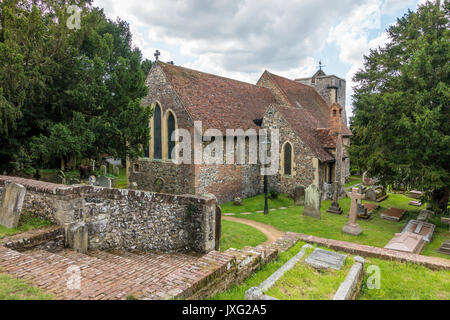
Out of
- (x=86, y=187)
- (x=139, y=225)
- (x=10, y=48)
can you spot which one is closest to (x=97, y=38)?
(x=10, y=48)

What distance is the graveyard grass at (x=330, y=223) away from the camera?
1143 cm

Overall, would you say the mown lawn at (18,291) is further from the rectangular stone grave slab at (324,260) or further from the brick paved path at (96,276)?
the rectangular stone grave slab at (324,260)

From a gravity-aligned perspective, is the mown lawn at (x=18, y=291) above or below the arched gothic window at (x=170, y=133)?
below

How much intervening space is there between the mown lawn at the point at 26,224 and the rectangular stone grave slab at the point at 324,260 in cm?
668

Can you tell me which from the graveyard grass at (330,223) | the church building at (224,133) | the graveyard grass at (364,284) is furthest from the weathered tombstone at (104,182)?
the graveyard grass at (364,284)

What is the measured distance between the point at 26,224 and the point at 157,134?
1046cm

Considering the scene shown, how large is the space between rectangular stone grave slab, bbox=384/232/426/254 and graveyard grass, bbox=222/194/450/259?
12.1 inches

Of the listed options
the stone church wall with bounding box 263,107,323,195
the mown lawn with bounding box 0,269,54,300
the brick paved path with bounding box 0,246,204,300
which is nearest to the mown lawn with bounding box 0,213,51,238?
the brick paved path with bounding box 0,246,204,300

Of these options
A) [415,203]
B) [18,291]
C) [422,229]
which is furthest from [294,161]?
[18,291]

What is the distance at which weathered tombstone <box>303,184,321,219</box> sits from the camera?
1412cm

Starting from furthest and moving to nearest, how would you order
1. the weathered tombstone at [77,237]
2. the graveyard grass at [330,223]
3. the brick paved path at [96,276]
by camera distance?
the graveyard grass at [330,223], the weathered tombstone at [77,237], the brick paved path at [96,276]

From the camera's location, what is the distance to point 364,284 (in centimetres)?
570

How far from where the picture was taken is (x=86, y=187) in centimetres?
742
